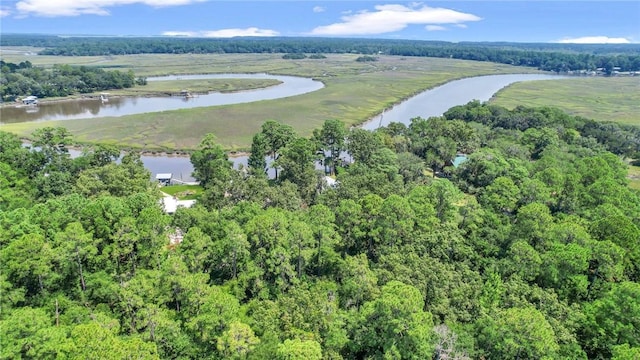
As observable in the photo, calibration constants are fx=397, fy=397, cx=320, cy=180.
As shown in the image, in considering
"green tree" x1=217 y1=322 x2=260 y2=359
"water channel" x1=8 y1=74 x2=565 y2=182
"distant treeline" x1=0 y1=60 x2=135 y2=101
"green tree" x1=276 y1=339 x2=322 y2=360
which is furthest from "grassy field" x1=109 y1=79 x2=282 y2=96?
"green tree" x1=276 y1=339 x2=322 y2=360

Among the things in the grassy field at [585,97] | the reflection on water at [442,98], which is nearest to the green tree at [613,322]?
the reflection on water at [442,98]

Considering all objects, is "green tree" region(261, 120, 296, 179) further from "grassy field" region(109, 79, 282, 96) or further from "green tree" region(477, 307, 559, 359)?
"grassy field" region(109, 79, 282, 96)

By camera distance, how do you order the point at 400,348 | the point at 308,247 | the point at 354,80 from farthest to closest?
the point at 354,80 → the point at 308,247 → the point at 400,348

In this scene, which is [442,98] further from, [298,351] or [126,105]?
[298,351]

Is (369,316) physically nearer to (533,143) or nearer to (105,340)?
(105,340)

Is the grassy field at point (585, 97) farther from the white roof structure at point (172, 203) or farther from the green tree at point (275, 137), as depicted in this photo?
the white roof structure at point (172, 203)

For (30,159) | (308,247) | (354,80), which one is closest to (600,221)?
(308,247)

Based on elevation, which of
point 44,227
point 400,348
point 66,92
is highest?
point 66,92
